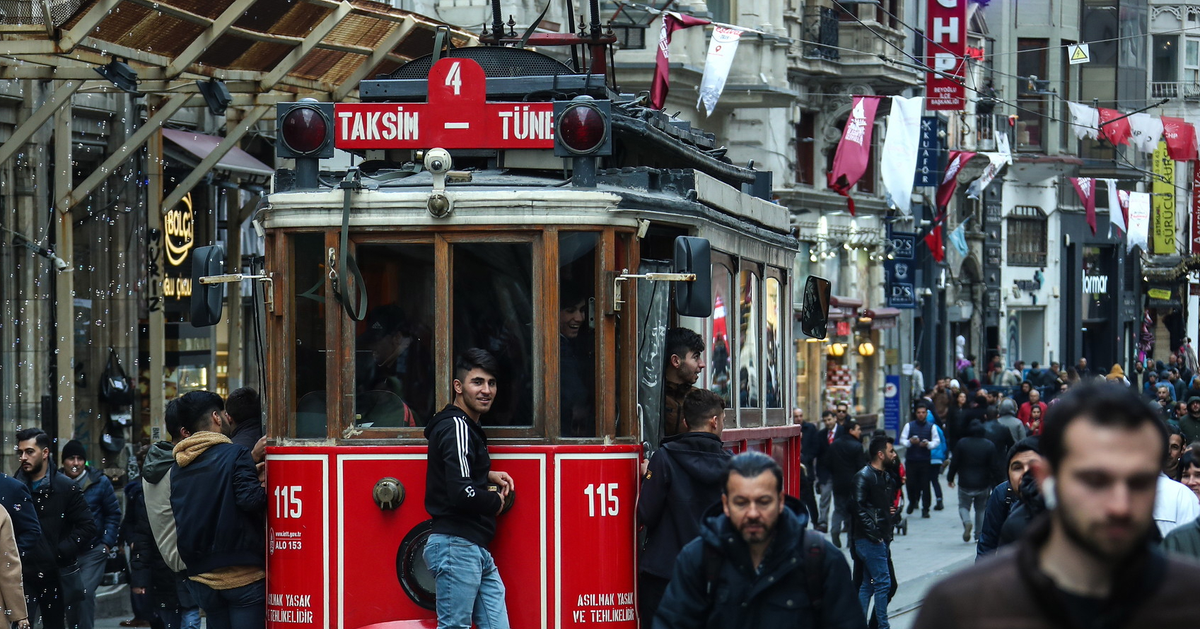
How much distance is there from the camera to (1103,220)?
183 feet

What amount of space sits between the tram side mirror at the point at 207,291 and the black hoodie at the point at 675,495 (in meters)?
2.04

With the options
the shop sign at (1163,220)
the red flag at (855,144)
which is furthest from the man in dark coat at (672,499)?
the shop sign at (1163,220)

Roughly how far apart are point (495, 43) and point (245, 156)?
10.8 meters

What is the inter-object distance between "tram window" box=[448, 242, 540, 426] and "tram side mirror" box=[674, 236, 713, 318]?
26.3 inches

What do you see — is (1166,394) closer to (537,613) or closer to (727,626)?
(537,613)

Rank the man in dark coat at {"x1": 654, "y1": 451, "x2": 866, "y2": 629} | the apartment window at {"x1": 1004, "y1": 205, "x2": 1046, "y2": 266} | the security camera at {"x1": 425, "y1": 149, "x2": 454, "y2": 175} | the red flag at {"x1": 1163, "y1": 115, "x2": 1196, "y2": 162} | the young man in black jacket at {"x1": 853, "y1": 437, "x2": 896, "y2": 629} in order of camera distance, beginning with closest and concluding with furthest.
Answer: the man in dark coat at {"x1": 654, "y1": 451, "x2": 866, "y2": 629} → the security camera at {"x1": 425, "y1": 149, "x2": 454, "y2": 175} → the young man in black jacket at {"x1": 853, "y1": 437, "x2": 896, "y2": 629} → the red flag at {"x1": 1163, "y1": 115, "x2": 1196, "y2": 162} → the apartment window at {"x1": 1004, "y1": 205, "x2": 1046, "y2": 266}

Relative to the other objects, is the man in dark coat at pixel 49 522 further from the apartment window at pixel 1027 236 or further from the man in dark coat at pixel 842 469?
the apartment window at pixel 1027 236

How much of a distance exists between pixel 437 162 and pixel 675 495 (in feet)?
5.59

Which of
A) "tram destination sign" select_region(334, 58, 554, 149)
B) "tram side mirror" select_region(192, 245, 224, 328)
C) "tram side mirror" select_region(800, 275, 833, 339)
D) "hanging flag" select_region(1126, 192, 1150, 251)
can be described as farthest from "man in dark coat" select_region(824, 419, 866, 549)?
"hanging flag" select_region(1126, 192, 1150, 251)

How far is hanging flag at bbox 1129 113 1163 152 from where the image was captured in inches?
1264

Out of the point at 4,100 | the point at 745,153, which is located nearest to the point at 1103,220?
the point at 745,153

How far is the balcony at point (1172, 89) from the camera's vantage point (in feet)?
191

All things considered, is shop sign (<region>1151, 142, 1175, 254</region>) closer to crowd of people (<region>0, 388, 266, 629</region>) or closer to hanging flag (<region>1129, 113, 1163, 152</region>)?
hanging flag (<region>1129, 113, 1163, 152</region>)

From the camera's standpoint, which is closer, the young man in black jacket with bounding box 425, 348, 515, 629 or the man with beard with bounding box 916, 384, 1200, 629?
the man with beard with bounding box 916, 384, 1200, 629
